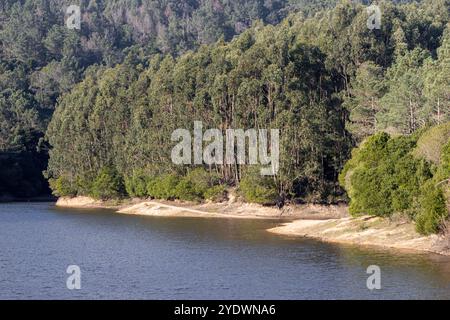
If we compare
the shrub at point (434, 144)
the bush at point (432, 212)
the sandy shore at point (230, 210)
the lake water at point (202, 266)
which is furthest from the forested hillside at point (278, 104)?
the bush at point (432, 212)

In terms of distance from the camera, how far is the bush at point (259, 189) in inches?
3669

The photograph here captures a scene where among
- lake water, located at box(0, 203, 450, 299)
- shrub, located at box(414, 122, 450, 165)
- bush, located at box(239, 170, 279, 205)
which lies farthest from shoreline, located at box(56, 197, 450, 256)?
shrub, located at box(414, 122, 450, 165)

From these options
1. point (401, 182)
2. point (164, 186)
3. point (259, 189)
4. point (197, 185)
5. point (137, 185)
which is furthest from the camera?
point (137, 185)

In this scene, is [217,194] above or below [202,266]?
above

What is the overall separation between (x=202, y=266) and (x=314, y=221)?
2335 centimetres

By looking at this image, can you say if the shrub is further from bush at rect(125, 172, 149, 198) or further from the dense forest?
bush at rect(125, 172, 149, 198)

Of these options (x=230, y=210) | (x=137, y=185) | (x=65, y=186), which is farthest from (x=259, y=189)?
(x=65, y=186)

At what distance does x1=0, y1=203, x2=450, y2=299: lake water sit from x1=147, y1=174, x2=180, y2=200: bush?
1092 inches

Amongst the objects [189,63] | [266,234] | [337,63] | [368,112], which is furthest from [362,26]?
[266,234]

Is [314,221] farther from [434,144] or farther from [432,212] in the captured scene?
[432,212]

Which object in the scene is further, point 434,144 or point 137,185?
point 137,185

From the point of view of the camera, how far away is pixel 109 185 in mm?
120500

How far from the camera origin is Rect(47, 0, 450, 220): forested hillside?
309 ft
